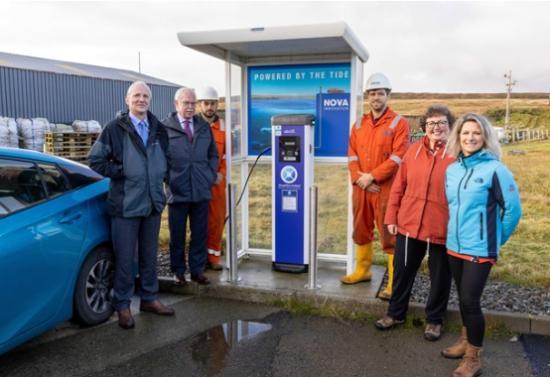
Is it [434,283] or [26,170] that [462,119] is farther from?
[26,170]

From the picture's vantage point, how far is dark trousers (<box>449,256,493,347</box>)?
3207 mm

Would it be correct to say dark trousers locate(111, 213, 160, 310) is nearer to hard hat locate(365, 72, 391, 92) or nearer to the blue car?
the blue car

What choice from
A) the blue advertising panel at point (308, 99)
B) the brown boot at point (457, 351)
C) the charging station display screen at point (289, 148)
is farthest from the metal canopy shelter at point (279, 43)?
the brown boot at point (457, 351)

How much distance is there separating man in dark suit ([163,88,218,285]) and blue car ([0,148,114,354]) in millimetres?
711

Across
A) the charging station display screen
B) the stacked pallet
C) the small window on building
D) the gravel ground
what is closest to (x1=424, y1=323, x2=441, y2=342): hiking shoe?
the gravel ground

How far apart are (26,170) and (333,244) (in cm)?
341

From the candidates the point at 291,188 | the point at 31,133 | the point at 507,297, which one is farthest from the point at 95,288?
the point at 31,133

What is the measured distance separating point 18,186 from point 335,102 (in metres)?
3.21

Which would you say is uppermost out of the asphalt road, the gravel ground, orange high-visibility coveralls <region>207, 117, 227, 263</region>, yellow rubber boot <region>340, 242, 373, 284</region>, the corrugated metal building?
the corrugated metal building

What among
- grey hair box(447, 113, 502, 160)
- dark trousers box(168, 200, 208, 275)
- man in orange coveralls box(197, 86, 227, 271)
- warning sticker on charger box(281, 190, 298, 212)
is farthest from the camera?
man in orange coveralls box(197, 86, 227, 271)

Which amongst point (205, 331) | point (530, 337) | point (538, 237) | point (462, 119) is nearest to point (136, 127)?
point (205, 331)

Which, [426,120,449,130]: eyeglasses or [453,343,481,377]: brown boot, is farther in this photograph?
[426,120,449,130]: eyeglasses

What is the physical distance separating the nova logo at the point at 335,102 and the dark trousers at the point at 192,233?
66.8 inches

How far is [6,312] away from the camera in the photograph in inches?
125
